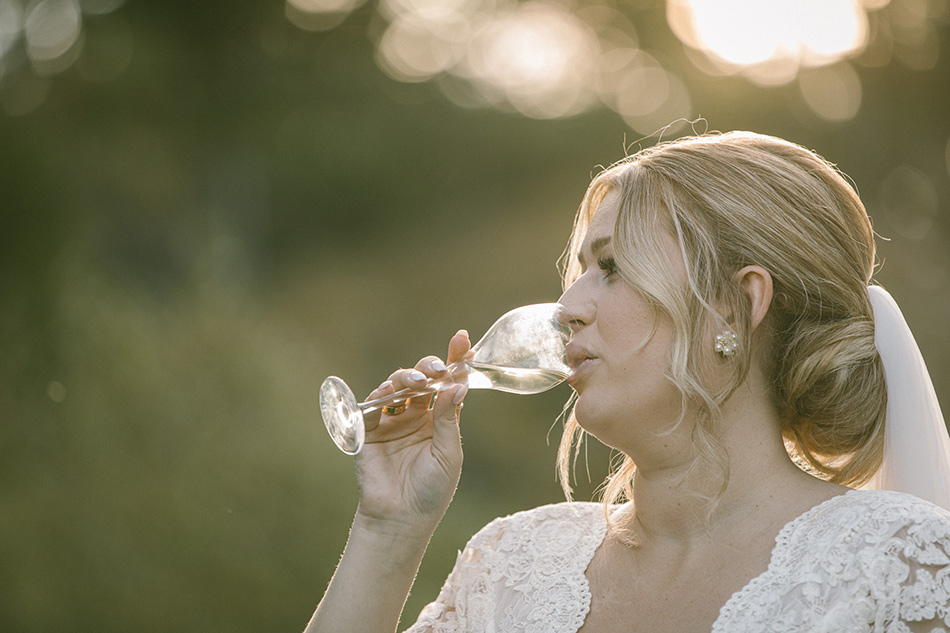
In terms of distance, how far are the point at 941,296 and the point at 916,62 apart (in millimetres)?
1996

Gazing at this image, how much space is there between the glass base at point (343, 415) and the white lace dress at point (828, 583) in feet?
2.04

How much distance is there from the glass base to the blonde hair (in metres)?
0.70

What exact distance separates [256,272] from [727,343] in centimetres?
598

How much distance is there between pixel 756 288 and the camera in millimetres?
1987

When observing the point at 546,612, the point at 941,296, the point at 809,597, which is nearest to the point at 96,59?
the point at 546,612

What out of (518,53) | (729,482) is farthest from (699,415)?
(518,53)

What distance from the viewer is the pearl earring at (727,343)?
1952 mm

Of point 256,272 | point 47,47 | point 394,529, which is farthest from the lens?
point 256,272

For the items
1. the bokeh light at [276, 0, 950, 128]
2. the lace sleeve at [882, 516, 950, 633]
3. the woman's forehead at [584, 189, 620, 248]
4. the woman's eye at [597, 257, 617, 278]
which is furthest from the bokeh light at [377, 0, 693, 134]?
the lace sleeve at [882, 516, 950, 633]

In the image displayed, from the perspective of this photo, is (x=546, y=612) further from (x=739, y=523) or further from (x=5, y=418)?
(x=5, y=418)

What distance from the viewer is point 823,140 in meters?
7.15

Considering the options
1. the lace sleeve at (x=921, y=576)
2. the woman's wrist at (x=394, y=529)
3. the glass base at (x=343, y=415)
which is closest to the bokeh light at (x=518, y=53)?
the woman's wrist at (x=394, y=529)

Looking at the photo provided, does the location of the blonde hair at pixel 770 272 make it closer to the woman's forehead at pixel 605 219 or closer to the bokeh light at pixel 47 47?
the woman's forehead at pixel 605 219

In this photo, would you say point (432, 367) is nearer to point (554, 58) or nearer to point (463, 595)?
point (463, 595)
